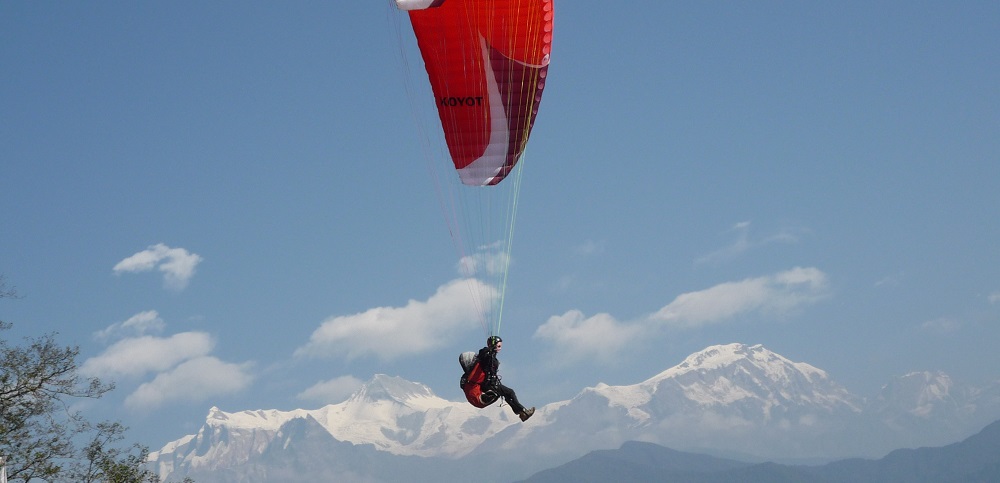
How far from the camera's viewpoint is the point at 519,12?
28.3 metres

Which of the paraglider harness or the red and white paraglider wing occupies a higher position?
the red and white paraglider wing

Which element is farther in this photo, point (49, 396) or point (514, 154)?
point (514, 154)

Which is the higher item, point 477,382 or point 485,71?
point 485,71

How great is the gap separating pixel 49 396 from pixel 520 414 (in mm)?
12607

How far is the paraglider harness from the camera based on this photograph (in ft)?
Answer: 79.8

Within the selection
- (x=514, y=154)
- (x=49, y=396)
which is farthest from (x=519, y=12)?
(x=49, y=396)

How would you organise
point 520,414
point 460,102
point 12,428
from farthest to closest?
1. point 460,102
2. point 12,428
3. point 520,414

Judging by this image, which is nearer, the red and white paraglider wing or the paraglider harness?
the paraglider harness

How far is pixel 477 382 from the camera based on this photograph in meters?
24.6

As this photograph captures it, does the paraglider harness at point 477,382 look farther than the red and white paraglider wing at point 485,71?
No

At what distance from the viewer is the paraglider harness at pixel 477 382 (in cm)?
2433

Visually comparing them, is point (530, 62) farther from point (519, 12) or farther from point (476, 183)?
point (476, 183)

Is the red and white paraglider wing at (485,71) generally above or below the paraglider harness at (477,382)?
above

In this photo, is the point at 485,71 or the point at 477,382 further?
the point at 485,71
